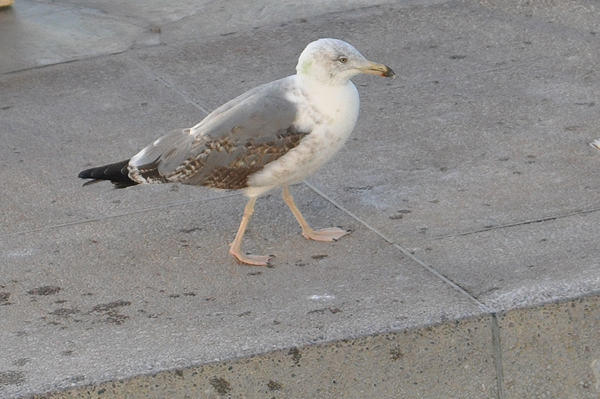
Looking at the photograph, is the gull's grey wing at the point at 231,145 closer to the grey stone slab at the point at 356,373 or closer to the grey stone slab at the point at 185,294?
the grey stone slab at the point at 185,294

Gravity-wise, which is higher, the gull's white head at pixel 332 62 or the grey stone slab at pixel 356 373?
the gull's white head at pixel 332 62

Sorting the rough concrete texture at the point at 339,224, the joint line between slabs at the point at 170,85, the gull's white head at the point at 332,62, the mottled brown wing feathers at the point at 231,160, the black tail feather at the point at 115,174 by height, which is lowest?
the joint line between slabs at the point at 170,85

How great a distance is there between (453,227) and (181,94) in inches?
98.9

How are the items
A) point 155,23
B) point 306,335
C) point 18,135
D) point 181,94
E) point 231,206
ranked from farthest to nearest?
point 155,23 < point 181,94 < point 18,135 < point 231,206 < point 306,335

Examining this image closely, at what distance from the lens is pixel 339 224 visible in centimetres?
461

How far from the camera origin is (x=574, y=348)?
3.75 meters

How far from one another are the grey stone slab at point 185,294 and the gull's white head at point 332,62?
0.74 m

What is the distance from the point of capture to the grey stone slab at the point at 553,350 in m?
3.70

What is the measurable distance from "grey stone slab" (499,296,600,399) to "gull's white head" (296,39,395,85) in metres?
1.15

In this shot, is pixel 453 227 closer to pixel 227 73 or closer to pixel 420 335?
pixel 420 335

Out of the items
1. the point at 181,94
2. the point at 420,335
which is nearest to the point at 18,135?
the point at 181,94

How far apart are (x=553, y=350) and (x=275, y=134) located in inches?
52.5

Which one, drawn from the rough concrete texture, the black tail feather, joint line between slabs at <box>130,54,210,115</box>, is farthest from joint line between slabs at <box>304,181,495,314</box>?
joint line between slabs at <box>130,54,210,115</box>

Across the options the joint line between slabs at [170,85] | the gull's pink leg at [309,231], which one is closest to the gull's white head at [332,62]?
the gull's pink leg at [309,231]
